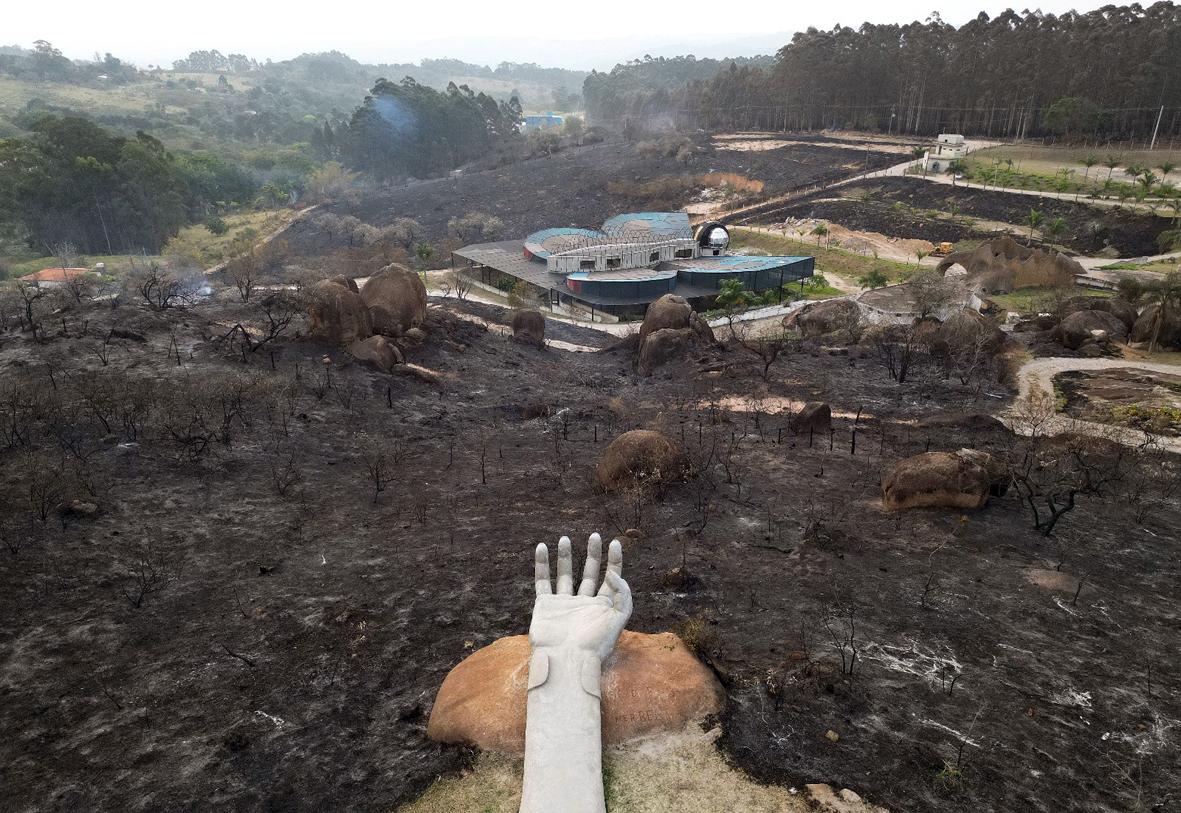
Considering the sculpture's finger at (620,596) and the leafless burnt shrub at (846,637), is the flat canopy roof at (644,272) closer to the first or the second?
the leafless burnt shrub at (846,637)

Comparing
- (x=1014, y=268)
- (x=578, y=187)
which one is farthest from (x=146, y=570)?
(x=578, y=187)

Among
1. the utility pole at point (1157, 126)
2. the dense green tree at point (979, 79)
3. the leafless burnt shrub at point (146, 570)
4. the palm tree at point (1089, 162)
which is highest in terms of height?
the dense green tree at point (979, 79)

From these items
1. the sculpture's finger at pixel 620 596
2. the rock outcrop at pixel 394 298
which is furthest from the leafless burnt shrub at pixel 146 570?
the rock outcrop at pixel 394 298

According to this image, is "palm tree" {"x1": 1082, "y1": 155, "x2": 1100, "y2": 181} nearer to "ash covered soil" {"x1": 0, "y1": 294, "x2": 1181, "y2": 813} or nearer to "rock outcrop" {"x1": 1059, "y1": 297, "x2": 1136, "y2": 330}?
"rock outcrop" {"x1": 1059, "y1": 297, "x2": 1136, "y2": 330}

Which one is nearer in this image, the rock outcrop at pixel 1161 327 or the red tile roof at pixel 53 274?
the rock outcrop at pixel 1161 327

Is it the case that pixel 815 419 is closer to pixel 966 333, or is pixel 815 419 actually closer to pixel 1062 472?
pixel 1062 472

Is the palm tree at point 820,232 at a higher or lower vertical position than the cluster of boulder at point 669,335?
higher

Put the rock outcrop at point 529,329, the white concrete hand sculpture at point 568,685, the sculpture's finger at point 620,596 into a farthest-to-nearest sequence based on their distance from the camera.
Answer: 1. the rock outcrop at point 529,329
2. the sculpture's finger at point 620,596
3. the white concrete hand sculpture at point 568,685
